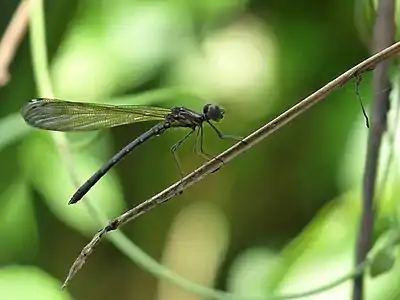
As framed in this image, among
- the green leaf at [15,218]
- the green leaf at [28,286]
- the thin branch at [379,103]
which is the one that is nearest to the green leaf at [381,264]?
the thin branch at [379,103]

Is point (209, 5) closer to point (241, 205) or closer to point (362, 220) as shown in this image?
point (241, 205)

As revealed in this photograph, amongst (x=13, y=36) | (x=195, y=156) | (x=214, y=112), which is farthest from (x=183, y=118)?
(x=195, y=156)

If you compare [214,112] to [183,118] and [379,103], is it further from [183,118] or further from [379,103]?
[379,103]

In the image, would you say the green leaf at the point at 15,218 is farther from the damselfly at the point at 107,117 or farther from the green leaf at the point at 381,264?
the green leaf at the point at 381,264

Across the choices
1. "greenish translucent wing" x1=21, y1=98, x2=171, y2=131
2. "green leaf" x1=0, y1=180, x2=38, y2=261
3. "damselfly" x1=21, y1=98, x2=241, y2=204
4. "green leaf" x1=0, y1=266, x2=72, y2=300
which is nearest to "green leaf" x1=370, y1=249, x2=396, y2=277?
"damselfly" x1=21, y1=98, x2=241, y2=204

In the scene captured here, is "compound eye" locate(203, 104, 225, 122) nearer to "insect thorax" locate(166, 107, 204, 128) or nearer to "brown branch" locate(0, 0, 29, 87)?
"insect thorax" locate(166, 107, 204, 128)
